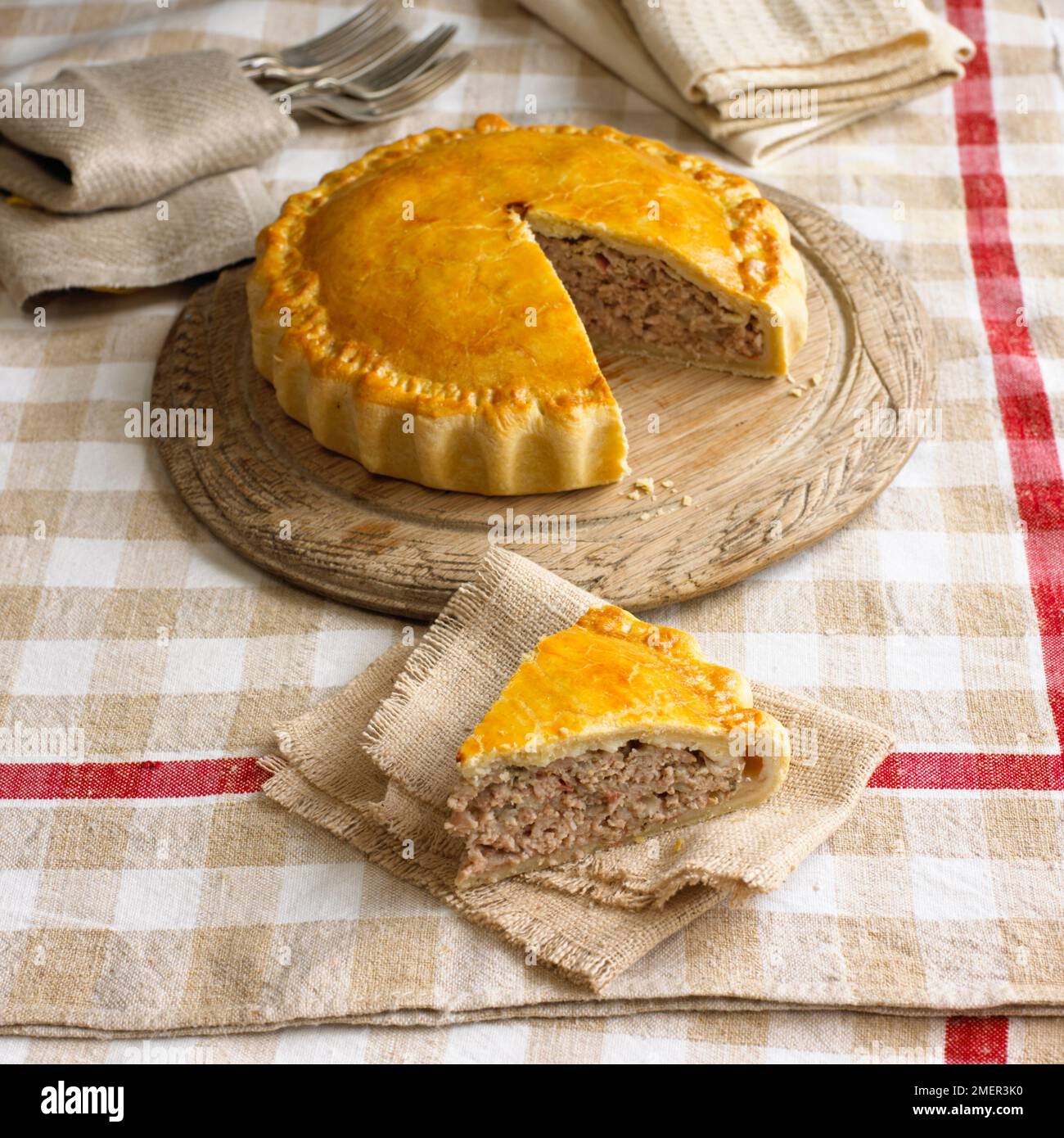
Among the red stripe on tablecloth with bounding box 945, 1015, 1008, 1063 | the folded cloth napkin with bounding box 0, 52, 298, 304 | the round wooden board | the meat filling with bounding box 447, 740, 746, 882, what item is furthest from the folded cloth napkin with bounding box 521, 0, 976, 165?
the red stripe on tablecloth with bounding box 945, 1015, 1008, 1063

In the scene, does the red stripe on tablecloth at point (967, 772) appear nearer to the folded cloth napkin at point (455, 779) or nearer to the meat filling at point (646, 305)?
the folded cloth napkin at point (455, 779)

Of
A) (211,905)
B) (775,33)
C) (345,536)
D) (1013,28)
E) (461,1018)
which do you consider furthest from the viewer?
(1013,28)

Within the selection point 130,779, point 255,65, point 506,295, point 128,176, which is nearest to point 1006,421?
point 506,295

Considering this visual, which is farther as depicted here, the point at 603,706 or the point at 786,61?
the point at 786,61

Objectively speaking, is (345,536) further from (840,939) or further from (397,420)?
(840,939)

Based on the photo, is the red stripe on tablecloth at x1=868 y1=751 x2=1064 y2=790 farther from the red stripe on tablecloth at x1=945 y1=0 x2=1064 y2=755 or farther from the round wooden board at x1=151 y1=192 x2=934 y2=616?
the round wooden board at x1=151 y1=192 x2=934 y2=616

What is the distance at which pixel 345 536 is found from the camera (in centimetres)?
414

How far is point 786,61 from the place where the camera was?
18.4 feet

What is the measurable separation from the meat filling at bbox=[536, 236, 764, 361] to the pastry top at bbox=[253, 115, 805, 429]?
0.09 meters

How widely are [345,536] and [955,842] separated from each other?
6.42 feet

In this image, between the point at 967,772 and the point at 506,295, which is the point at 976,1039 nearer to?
the point at 967,772

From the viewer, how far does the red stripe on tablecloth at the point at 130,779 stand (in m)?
3.60

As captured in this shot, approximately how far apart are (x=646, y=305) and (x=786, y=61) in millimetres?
1643

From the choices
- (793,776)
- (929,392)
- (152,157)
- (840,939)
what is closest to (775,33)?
(929,392)
